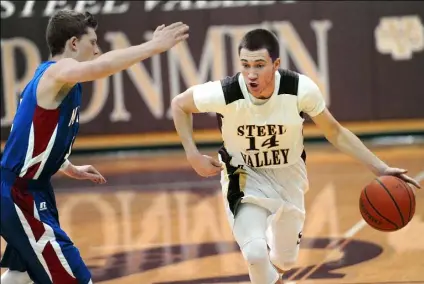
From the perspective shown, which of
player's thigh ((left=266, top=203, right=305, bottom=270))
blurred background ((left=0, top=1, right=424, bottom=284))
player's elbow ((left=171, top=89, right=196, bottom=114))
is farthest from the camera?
blurred background ((left=0, top=1, right=424, bottom=284))

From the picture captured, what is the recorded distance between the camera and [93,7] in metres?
14.0

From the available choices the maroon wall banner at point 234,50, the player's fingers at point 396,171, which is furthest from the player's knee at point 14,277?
the maroon wall banner at point 234,50

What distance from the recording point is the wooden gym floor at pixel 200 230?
23.2 feet

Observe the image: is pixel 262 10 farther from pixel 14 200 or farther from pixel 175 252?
pixel 14 200

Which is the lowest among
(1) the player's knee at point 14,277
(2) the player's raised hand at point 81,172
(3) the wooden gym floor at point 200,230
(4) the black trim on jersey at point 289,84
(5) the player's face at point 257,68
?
(3) the wooden gym floor at point 200,230

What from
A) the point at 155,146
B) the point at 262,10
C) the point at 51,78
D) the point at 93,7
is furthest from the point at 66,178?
the point at 51,78

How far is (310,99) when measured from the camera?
5.58 m

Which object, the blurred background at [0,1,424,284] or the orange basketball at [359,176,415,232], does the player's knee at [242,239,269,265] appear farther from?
the blurred background at [0,1,424,284]

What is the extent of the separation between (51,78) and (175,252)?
342cm

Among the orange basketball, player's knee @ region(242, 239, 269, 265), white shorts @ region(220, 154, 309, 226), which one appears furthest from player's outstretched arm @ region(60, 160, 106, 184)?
the orange basketball

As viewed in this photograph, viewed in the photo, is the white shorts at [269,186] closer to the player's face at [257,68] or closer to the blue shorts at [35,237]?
the player's face at [257,68]

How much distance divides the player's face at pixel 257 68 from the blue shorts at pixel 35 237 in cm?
148

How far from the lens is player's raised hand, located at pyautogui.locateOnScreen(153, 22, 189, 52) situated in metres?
4.62

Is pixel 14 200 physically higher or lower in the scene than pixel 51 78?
lower
